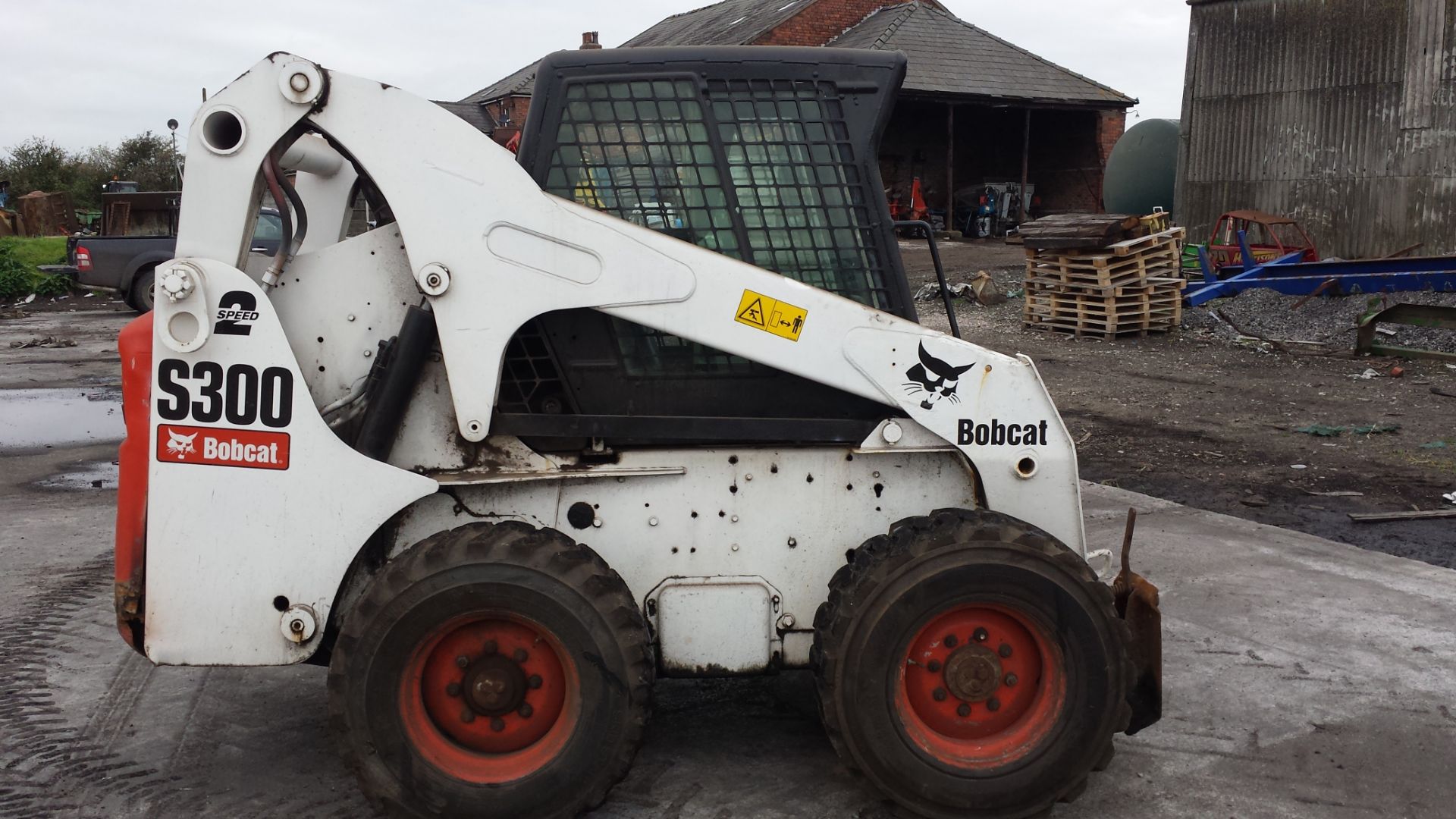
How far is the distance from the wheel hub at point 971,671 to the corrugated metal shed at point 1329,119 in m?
17.1

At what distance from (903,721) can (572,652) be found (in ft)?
3.02

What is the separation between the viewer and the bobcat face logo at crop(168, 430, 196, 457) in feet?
10.4

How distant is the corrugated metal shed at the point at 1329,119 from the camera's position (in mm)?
17000

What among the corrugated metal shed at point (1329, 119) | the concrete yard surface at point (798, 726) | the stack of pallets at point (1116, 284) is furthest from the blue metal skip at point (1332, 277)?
the concrete yard surface at point (798, 726)

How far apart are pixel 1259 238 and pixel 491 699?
732 inches

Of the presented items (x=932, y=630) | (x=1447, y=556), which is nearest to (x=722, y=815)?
(x=932, y=630)

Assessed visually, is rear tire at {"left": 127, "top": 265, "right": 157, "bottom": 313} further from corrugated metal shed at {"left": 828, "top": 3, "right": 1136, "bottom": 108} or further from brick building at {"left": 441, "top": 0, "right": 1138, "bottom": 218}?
corrugated metal shed at {"left": 828, "top": 3, "right": 1136, "bottom": 108}

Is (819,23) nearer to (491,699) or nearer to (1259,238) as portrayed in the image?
(1259,238)

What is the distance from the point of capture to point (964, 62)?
28266 mm

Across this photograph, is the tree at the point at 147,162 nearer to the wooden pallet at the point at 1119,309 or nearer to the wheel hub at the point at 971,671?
the wooden pallet at the point at 1119,309

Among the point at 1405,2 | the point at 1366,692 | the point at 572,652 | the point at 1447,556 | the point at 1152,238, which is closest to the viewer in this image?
the point at 572,652

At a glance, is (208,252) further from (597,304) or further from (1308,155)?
(1308,155)

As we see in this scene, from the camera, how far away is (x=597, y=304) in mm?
3227

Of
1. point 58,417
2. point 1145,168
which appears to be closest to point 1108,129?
point 1145,168
